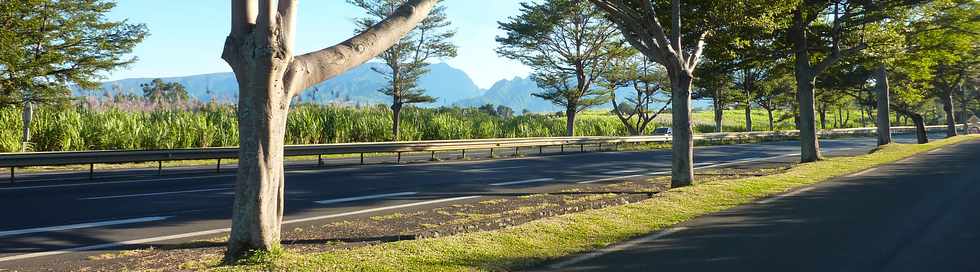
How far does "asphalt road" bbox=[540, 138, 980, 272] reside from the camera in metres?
5.45

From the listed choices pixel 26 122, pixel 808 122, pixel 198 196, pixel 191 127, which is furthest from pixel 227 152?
pixel 808 122

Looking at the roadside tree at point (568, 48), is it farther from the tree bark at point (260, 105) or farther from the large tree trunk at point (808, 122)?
the tree bark at point (260, 105)

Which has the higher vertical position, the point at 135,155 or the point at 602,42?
the point at 602,42

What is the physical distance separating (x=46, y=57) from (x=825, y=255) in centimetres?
2377

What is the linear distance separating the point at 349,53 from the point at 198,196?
5.88 metres

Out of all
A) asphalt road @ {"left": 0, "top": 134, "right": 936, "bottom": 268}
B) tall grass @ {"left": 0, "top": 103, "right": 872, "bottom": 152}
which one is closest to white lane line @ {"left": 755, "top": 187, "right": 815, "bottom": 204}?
asphalt road @ {"left": 0, "top": 134, "right": 936, "bottom": 268}

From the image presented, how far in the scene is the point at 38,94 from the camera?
68.2ft

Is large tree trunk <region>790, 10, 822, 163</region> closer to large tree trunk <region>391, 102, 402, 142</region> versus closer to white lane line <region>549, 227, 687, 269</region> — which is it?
white lane line <region>549, 227, 687, 269</region>

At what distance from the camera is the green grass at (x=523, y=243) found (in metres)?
5.27

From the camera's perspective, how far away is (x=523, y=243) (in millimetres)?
6348

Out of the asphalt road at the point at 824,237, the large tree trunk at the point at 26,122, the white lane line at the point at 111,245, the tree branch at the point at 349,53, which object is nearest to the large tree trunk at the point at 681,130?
the asphalt road at the point at 824,237

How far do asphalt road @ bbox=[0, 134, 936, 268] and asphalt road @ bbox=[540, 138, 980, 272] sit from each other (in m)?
4.10

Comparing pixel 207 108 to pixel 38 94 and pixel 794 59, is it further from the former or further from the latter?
pixel 794 59

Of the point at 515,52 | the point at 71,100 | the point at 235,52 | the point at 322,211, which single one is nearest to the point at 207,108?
the point at 71,100
